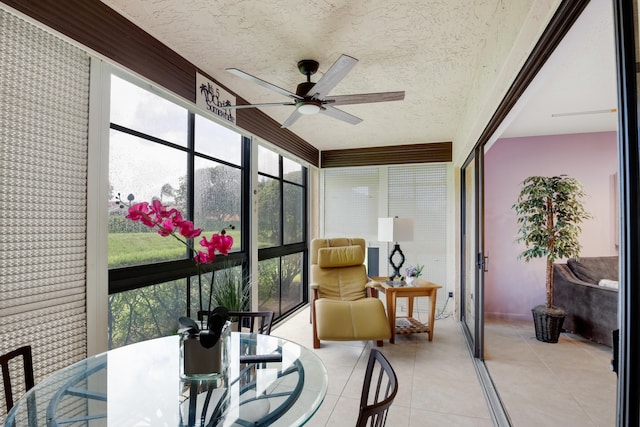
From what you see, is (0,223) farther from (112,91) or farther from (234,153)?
(234,153)

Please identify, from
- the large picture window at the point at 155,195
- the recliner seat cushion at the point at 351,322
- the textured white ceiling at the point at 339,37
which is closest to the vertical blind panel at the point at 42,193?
the large picture window at the point at 155,195

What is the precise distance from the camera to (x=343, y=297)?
3.92 metres

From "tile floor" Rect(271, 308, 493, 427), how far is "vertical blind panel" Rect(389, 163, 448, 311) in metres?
1.13

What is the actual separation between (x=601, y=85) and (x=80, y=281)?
3.88 metres

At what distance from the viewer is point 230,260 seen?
3.23m

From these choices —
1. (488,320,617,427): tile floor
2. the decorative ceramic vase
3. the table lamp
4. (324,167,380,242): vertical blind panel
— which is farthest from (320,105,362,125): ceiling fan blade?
(324,167,380,242): vertical blind panel

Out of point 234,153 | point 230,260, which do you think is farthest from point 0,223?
point 234,153

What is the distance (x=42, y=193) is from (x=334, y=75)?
5.32ft

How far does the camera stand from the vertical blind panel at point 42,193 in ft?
4.87

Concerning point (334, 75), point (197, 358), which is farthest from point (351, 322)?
point (334, 75)

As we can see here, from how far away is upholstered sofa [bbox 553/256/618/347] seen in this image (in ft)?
9.82

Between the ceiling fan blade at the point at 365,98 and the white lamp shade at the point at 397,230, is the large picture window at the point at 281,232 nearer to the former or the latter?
the white lamp shade at the point at 397,230

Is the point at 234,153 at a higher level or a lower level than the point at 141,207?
higher

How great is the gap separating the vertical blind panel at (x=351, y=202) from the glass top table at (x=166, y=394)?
3774mm
